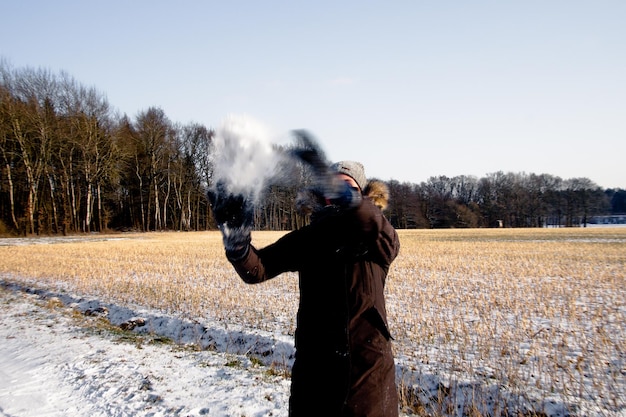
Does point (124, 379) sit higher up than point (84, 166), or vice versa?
point (84, 166)

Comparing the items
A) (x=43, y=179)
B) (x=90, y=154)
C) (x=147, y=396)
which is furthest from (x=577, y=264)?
(x=43, y=179)

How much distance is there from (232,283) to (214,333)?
4.97 m

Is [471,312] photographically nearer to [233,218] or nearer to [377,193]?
[377,193]

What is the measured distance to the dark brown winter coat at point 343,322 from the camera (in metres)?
1.76

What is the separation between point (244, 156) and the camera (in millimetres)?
1701

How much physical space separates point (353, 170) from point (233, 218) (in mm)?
597

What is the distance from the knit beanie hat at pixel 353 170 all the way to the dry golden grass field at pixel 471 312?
132 inches

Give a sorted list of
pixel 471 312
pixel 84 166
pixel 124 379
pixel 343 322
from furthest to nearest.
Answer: pixel 84 166 → pixel 471 312 → pixel 124 379 → pixel 343 322

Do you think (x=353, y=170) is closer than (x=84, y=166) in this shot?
Yes

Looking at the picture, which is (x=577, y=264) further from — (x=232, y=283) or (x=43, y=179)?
(x=43, y=179)

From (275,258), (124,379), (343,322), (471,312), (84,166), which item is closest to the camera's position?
(343,322)

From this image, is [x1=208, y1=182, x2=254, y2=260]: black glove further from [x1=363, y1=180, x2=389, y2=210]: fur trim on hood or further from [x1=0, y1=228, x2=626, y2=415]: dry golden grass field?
[x1=0, y1=228, x2=626, y2=415]: dry golden grass field

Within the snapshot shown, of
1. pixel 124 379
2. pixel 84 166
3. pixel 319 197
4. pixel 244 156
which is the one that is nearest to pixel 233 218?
pixel 244 156

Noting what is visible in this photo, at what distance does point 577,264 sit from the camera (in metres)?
15.8
